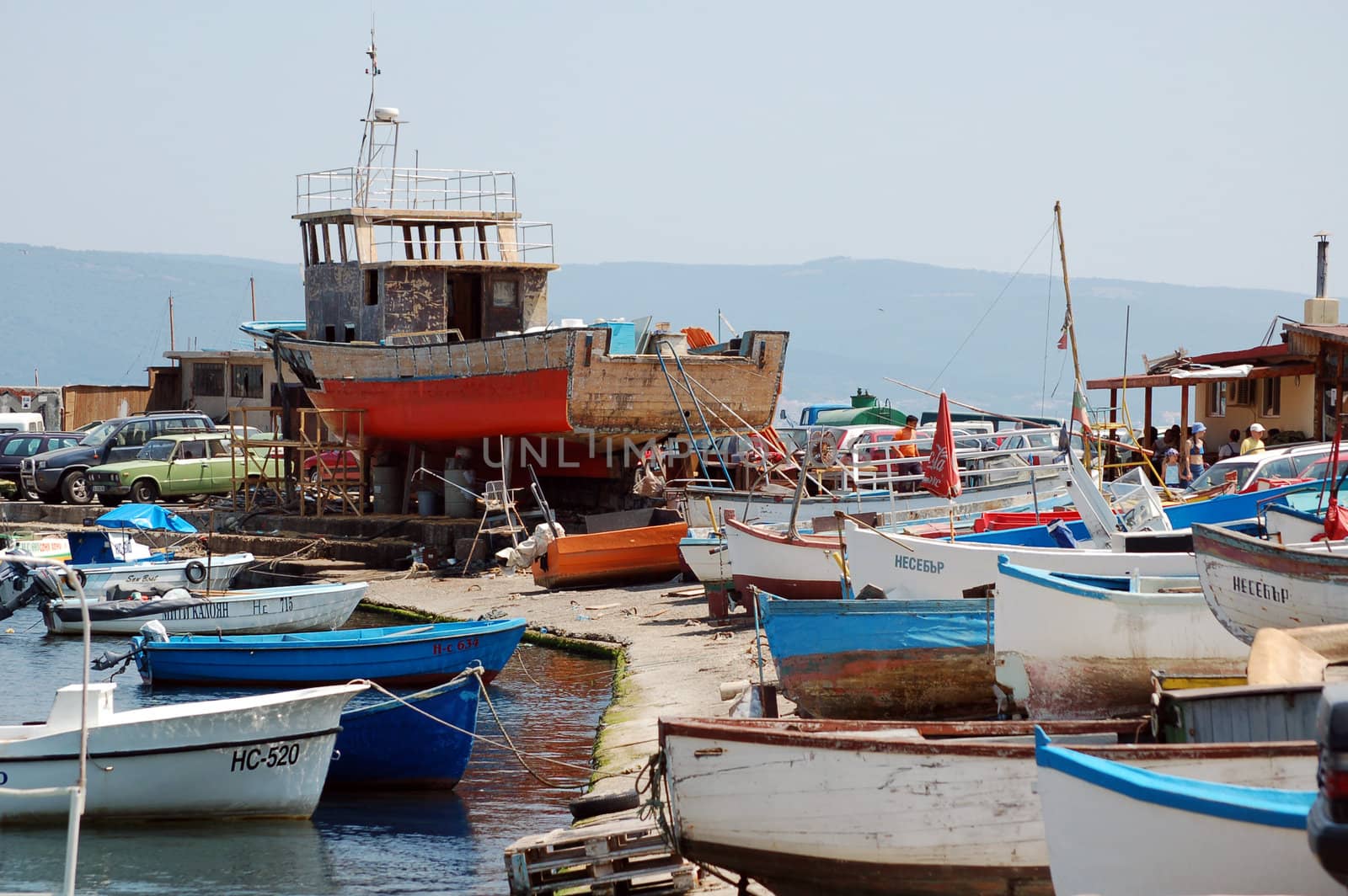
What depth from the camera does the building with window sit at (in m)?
49.4

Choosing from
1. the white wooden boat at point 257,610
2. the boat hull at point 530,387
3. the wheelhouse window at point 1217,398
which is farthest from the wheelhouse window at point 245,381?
the wheelhouse window at point 1217,398

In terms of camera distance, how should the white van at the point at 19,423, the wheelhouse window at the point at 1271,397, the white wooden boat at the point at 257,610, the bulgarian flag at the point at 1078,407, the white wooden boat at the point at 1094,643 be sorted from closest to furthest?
the white wooden boat at the point at 1094,643, the bulgarian flag at the point at 1078,407, the white wooden boat at the point at 257,610, the wheelhouse window at the point at 1271,397, the white van at the point at 19,423

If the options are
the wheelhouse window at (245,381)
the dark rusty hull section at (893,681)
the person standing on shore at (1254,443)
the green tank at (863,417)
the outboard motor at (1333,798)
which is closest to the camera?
the outboard motor at (1333,798)

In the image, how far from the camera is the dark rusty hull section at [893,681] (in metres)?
12.1

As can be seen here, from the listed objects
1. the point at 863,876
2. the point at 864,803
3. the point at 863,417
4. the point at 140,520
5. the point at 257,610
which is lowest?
the point at 257,610

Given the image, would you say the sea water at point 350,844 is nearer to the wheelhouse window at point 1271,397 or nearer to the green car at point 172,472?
the wheelhouse window at point 1271,397

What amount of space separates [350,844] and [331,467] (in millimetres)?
24101

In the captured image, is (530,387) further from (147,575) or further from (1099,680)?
(1099,680)

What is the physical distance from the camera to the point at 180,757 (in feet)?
41.1

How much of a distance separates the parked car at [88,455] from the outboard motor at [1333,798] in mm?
33572

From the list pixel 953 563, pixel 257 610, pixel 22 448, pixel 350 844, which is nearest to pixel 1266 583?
pixel 953 563

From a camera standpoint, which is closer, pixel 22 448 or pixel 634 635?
pixel 634 635

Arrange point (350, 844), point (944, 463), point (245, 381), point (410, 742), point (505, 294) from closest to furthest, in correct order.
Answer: point (350, 844) → point (410, 742) → point (944, 463) → point (505, 294) → point (245, 381)

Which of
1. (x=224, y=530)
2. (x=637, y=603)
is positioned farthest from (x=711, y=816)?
(x=224, y=530)
